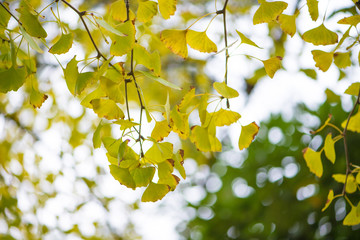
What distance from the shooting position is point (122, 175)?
405mm

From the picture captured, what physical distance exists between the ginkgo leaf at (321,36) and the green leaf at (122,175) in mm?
278

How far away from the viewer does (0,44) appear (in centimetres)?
49

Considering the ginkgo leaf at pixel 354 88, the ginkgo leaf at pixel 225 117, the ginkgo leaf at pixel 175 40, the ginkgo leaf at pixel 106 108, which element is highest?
the ginkgo leaf at pixel 354 88

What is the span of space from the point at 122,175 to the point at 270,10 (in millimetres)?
250

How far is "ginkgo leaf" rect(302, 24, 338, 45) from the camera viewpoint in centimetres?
48

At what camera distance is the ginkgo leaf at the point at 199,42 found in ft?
1.52

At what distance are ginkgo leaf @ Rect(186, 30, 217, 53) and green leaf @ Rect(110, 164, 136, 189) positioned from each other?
0.17m

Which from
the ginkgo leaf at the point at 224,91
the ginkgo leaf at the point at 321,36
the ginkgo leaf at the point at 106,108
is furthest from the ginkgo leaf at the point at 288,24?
the ginkgo leaf at the point at 106,108

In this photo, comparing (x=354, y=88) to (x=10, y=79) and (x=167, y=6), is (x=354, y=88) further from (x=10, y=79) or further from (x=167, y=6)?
(x=10, y=79)

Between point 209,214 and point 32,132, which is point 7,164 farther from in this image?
point 209,214

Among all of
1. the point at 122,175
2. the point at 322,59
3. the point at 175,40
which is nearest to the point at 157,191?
the point at 122,175

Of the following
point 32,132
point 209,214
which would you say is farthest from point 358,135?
point 32,132

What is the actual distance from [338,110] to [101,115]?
57.3 inches

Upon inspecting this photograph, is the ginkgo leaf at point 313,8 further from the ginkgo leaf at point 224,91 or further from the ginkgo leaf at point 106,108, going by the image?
the ginkgo leaf at point 106,108
